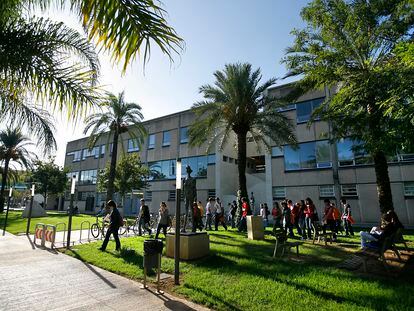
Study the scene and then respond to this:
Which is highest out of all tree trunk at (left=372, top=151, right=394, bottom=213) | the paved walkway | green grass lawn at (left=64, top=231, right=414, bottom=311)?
tree trunk at (left=372, top=151, right=394, bottom=213)

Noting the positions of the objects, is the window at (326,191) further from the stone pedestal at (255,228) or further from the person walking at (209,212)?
the stone pedestal at (255,228)

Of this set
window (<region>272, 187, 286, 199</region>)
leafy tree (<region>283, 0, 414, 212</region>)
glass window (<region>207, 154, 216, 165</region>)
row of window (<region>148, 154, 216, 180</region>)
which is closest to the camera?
leafy tree (<region>283, 0, 414, 212</region>)

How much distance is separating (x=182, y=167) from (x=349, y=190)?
17.3 meters

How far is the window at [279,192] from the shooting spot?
77.3ft

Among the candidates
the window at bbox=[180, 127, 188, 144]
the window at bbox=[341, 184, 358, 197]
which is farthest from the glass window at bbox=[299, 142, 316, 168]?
the window at bbox=[180, 127, 188, 144]

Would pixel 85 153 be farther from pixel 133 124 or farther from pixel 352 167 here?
pixel 352 167

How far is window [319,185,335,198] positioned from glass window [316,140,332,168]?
1.71 m

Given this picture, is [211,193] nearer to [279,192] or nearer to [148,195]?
[279,192]

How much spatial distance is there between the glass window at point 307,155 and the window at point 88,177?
31687 millimetres

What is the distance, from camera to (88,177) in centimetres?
4400

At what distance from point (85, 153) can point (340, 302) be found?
155 ft

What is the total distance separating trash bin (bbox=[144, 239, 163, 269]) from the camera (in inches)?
248

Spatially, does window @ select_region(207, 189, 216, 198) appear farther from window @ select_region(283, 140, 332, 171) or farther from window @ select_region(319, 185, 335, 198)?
window @ select_region(319, 185, 335, 198)

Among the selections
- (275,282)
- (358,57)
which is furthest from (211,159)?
→ (275,282)
